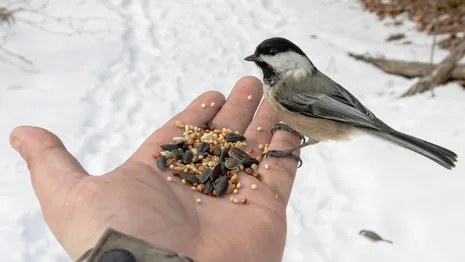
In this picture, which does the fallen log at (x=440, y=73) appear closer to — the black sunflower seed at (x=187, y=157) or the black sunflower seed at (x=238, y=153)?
the black sunflower seed at (x=238, y=153)

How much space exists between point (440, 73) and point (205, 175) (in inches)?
78.6

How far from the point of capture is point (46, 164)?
131 centimetres

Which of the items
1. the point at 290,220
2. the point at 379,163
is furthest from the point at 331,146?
the point at 290,220

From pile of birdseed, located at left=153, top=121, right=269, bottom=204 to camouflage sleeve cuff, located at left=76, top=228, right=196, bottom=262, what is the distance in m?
0.51

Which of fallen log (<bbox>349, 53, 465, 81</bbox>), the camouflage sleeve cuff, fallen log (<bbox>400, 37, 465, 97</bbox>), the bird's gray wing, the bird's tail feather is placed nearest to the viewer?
the camouflage sleeve cuff

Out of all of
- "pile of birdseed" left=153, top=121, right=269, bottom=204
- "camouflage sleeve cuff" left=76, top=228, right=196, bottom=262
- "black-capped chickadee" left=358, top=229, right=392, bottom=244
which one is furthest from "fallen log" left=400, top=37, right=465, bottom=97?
"camouflage sleeve cuff" left=76, top=228, right=196, bottom=262

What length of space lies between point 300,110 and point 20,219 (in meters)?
1.15

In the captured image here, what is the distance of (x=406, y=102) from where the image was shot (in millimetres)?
2910

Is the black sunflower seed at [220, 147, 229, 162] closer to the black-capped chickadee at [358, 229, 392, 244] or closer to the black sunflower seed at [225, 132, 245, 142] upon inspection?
the black sunflower seed at [225, 132, 245, 142]

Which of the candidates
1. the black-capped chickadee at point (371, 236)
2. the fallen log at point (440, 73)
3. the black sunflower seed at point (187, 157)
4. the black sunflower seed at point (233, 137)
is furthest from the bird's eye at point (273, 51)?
the fallen log at point (440, 73)

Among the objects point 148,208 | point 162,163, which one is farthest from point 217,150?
point 148,208

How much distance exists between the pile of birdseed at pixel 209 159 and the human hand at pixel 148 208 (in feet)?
0.12

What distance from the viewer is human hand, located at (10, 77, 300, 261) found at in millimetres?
1198

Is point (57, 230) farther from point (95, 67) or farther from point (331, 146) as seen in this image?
point (95, 67)
